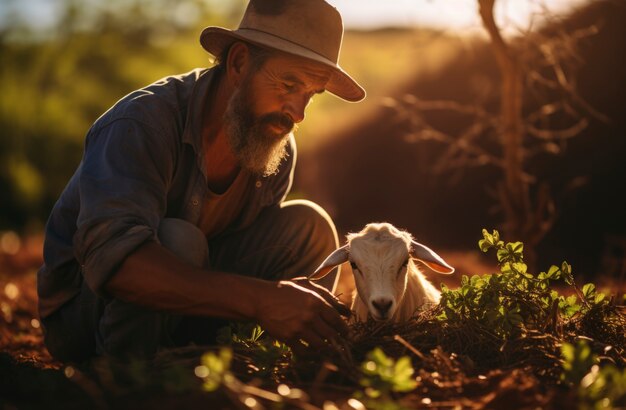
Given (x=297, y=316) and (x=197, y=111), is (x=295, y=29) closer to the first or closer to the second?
(x=197, y=111)

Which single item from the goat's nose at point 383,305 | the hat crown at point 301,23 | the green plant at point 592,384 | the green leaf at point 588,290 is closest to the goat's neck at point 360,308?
the goat's nose at point 383,305

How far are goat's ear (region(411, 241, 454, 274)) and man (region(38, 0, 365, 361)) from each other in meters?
0.74

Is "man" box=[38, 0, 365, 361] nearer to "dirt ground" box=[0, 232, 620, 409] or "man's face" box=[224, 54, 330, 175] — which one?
"man's face" box=[224, 54, 330, 175]

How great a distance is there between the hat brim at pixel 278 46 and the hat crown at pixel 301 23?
0.15 ft

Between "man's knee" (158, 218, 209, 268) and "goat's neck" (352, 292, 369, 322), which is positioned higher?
"man's knee" (158, 218, 209, 268)

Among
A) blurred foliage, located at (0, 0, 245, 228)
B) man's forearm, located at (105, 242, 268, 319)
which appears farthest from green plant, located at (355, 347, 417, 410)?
blurred foliage, located at (0, 0, 245, 228)

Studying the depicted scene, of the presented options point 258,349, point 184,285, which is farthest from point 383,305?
point 184,285

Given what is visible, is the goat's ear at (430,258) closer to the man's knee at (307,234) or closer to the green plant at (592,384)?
the man's knee at (307,234)

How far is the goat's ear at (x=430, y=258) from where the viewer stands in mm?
4648

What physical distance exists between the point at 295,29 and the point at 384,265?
154 centimetres

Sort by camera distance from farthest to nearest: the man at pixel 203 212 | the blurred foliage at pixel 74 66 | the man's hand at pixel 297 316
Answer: the blurred foliage at pixel 74 66 → the man at pixel 203 212 → the man's hand at pixel 297 316

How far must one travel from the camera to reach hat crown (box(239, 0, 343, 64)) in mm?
4457

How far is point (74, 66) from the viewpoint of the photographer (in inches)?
983

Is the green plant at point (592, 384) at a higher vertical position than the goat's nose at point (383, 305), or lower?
higher
